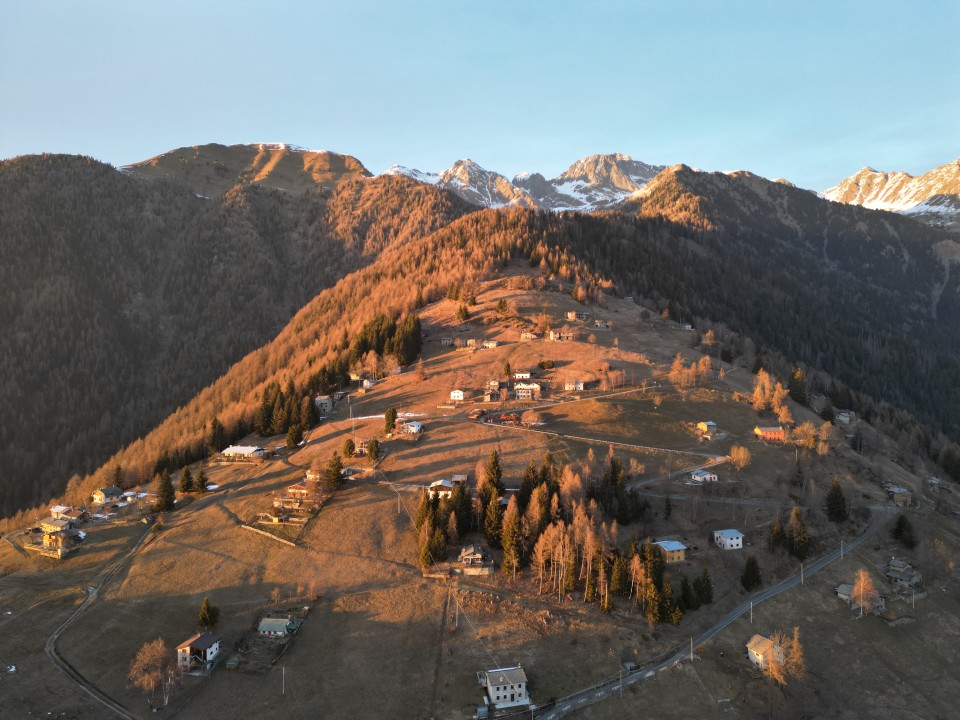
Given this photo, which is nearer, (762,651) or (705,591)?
(762,651)

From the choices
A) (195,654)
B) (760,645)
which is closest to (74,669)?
(195,654)

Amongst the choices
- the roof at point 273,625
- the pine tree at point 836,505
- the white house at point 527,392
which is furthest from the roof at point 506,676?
the white house at point 527,392

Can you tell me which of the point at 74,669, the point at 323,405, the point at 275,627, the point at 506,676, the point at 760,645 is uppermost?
the point at 323,405

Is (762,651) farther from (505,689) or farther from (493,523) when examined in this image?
(493,523)

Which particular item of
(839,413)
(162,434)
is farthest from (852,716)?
(162,434)

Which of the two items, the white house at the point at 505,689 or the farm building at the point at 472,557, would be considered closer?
the white house at the point at 505,689

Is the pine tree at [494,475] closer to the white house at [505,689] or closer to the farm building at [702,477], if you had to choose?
the white house at [505,689]
